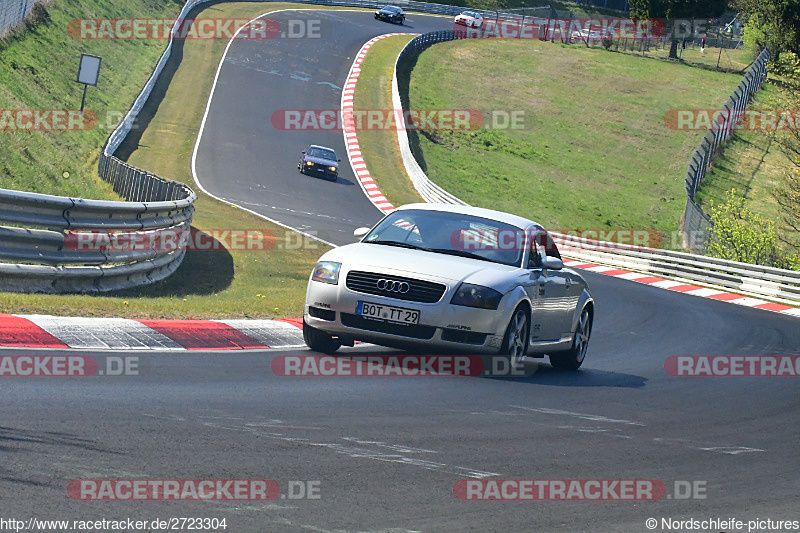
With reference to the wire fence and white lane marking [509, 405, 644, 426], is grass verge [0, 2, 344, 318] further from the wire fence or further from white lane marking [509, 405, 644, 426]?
white lane marking [509, 405, 644, 426]

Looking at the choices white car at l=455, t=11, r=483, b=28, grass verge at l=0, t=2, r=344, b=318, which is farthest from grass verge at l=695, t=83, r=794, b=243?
white car at l=455, t=11, r=483, b=28

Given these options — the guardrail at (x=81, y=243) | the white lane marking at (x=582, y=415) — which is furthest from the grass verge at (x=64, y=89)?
the white lane marking at (x=582, y=415)

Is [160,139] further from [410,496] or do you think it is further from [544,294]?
[410,496]

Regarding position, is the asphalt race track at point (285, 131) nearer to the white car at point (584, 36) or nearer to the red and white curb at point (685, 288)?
the red and white curb at point (685, 288)

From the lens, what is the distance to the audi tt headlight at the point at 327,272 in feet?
32.2

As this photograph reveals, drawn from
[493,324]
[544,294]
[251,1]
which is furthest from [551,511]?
[251,1]

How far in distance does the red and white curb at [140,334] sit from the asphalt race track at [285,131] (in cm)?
1531

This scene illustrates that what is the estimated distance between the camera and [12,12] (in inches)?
1575

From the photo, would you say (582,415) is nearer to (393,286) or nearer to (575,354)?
(393,286)

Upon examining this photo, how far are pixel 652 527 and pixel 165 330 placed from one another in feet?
18.6

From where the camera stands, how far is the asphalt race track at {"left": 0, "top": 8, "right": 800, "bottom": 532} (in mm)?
5207

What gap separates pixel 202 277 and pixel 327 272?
7.65 m

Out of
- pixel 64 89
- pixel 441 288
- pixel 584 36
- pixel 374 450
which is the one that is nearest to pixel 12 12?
pixel 64 89

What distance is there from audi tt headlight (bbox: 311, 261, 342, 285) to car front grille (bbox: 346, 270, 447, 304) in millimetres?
226
